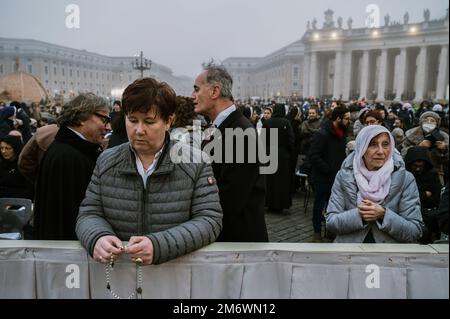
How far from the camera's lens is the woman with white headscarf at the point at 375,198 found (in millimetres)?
2451

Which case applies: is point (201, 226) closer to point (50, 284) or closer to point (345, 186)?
point (50, 284)

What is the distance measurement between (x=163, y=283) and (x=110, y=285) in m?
0.23

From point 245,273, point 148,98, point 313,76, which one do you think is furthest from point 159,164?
point 313,76

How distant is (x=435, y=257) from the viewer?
1721 mm

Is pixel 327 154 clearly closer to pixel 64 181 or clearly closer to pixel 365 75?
pixel 64 181

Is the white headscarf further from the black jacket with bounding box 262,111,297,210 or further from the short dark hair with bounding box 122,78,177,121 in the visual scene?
the black jacket with bounding box 262,111,297,210

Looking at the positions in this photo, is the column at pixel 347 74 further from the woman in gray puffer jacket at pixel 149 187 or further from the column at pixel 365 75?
the woman in gray puffer jacket at pixel 149 187

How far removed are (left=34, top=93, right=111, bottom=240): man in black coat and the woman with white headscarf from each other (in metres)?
1.66

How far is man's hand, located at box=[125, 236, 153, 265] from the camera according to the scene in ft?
5.14

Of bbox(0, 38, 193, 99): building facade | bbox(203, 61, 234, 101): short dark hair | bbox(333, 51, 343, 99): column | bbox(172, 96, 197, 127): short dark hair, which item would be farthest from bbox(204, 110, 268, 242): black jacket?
bbox(0, 38, 193, 99): building facade

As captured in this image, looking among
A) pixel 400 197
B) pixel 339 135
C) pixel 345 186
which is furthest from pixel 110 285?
pixel 339 135

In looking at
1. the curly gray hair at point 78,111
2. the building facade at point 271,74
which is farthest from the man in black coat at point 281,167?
the building facade at point 271,74

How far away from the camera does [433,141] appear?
17.8 feet
